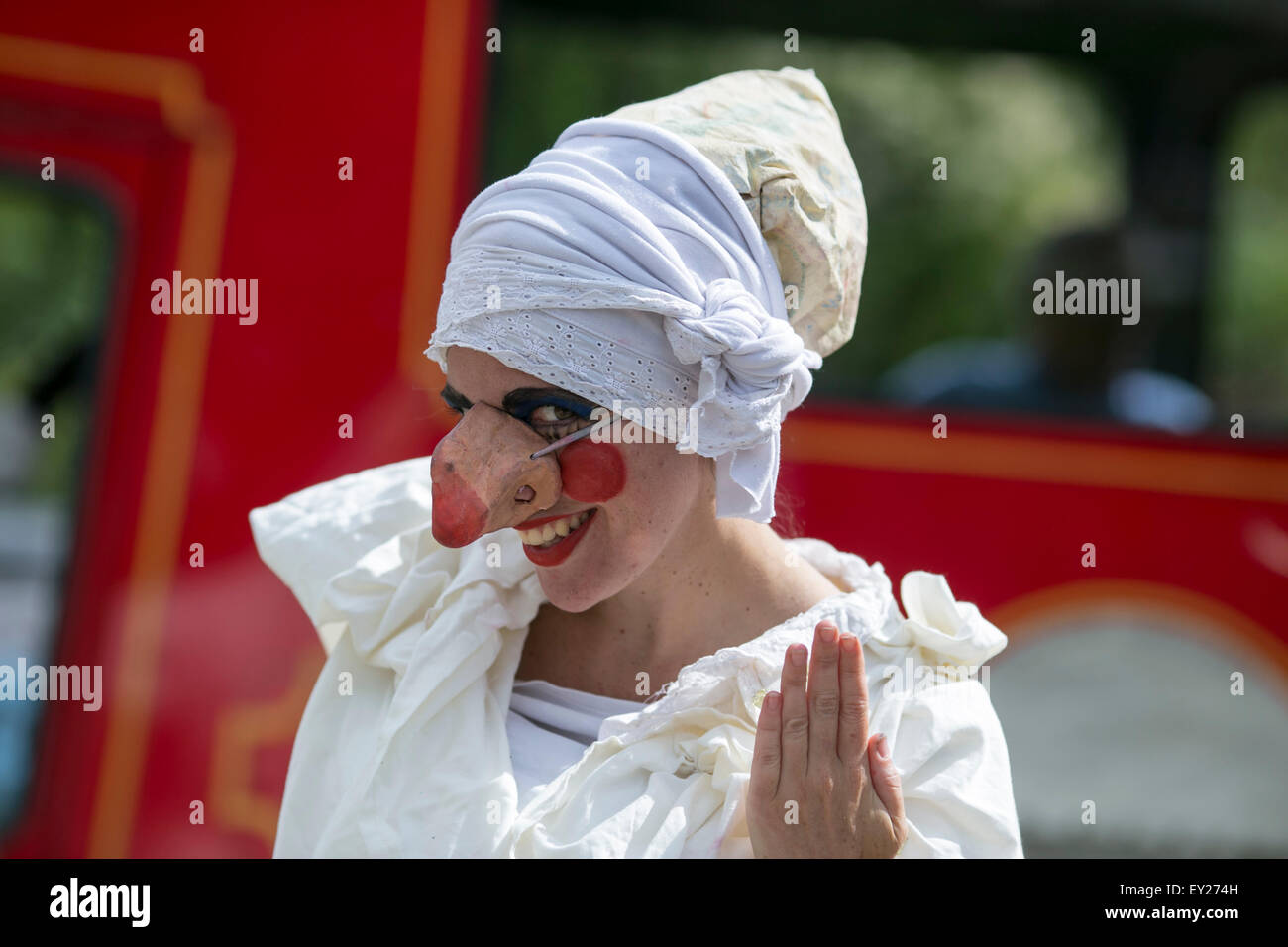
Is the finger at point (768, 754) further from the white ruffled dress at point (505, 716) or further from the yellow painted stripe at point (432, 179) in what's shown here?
the yellow painted stripe at point (432, 179)

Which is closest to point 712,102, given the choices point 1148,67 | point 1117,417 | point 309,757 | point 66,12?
point 309,757

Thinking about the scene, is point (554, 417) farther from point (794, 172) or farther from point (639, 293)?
point (794, 172)

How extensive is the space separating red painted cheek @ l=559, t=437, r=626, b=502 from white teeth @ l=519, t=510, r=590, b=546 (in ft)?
0.17

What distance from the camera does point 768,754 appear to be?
1644 millimetres

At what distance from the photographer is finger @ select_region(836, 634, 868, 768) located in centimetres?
162

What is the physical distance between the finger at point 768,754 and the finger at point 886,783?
0.36ft

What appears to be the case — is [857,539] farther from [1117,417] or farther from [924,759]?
[924,759]

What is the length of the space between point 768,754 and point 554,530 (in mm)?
417

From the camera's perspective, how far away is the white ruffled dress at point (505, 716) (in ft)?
5.68

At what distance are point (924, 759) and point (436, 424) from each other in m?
2.21

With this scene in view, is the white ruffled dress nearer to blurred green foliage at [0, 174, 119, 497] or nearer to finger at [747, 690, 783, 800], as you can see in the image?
finger at [747, 690, 783, 800]

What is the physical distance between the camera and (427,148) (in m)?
3.70
